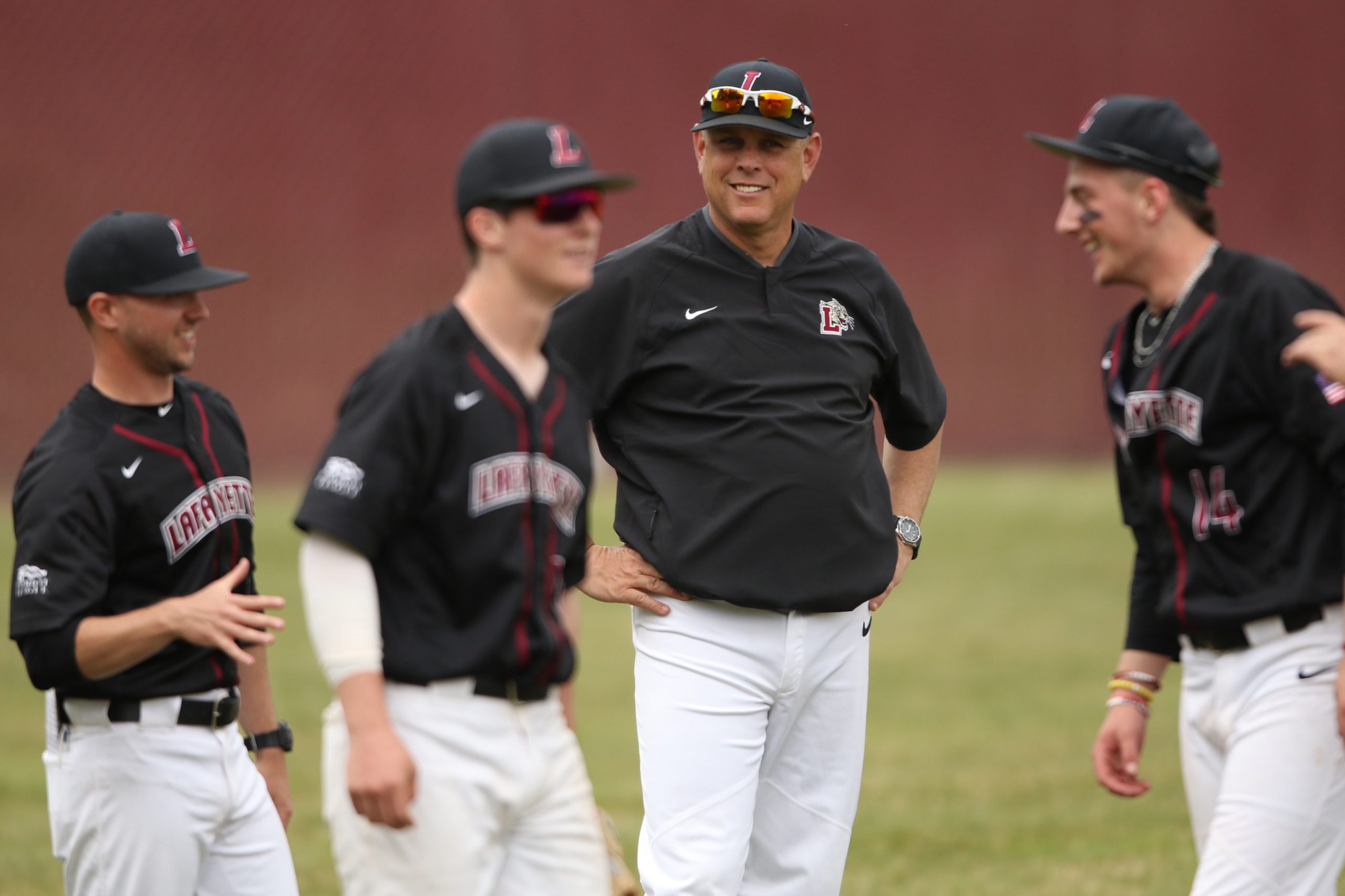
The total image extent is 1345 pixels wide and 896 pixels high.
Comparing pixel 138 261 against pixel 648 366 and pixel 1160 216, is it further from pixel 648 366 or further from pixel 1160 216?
pixel 1160 216

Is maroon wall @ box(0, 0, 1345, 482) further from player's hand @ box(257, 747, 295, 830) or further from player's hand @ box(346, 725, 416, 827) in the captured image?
player's hand @ box(346, 725, 416, 827)

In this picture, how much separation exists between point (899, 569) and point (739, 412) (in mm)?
909

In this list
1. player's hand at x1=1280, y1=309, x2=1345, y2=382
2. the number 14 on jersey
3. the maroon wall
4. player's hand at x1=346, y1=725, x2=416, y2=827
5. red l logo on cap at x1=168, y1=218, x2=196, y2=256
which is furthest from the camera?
the maroon wall

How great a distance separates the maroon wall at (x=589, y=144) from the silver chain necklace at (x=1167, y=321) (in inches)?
674

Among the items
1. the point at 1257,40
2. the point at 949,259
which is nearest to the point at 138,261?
the point at 949,259

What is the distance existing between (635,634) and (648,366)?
32.3 inches

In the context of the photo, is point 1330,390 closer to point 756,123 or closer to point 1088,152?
Result: point 1088,152

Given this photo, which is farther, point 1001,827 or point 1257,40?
point 1257,40

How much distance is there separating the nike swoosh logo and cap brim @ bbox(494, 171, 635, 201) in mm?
2043

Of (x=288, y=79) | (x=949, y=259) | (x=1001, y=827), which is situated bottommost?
(x=1001, y=827)

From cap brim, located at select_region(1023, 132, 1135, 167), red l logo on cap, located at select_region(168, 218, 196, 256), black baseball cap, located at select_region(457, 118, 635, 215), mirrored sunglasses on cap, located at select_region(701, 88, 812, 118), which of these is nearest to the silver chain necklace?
cap brim, located at select_region(1023, 132, 1135, 167)

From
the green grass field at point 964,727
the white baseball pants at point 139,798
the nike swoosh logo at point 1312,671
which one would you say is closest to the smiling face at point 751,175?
the nike swoosh logo at point 1312,671

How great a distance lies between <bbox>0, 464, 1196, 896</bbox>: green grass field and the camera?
275 inches

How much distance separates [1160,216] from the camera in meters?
4.07
